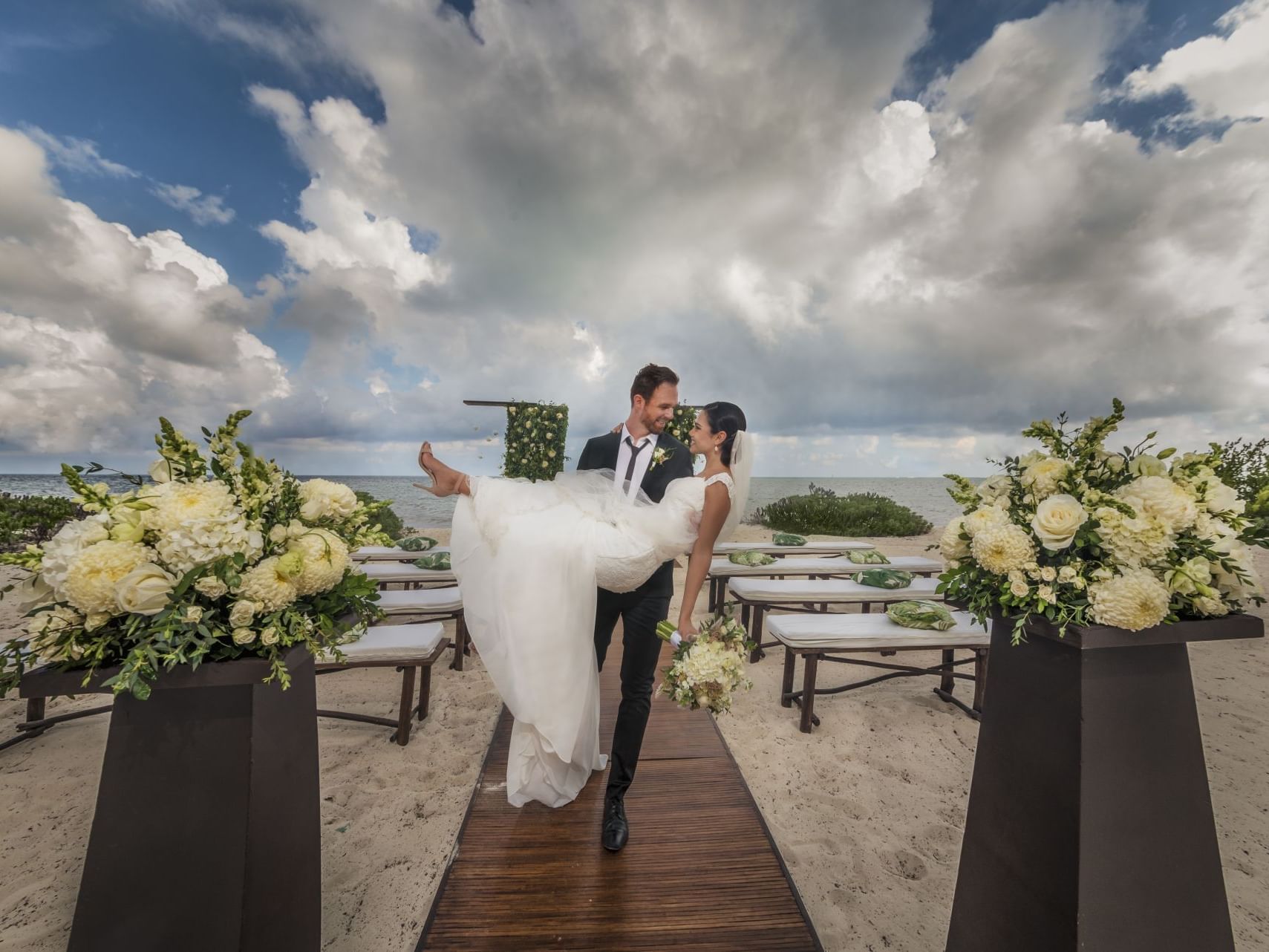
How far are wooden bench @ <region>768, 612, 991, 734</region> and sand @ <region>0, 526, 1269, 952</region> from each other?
0.17 meters

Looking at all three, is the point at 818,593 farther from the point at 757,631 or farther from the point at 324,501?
the point at 324,501

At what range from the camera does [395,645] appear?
11.8 feet

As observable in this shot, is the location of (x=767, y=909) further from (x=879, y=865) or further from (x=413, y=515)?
(x=413, y=515)

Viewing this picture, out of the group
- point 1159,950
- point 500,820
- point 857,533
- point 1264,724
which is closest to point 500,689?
point 500,820

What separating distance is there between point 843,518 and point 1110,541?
14.6 m

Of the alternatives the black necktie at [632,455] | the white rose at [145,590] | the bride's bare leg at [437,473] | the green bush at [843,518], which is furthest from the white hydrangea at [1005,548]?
the green bush at [843,518]

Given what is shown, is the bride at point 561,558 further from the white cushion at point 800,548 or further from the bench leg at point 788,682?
the white cushion at point 800,548

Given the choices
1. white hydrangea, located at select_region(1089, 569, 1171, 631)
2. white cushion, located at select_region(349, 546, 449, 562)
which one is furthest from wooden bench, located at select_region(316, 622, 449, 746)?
white hydrangea, located at select_region(1089, 569, 1171, 631)

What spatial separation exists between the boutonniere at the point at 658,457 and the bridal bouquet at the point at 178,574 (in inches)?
64.5

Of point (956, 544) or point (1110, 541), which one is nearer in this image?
point (1110, 541)

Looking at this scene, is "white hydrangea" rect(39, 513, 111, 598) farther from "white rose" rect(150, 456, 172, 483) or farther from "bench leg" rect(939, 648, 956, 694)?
"bench leg" rect(939, 648, 956, 694)

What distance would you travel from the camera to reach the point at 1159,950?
1.51 metres

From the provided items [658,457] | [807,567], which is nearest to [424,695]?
[658,457]

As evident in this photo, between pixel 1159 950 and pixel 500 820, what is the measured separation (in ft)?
8.17
